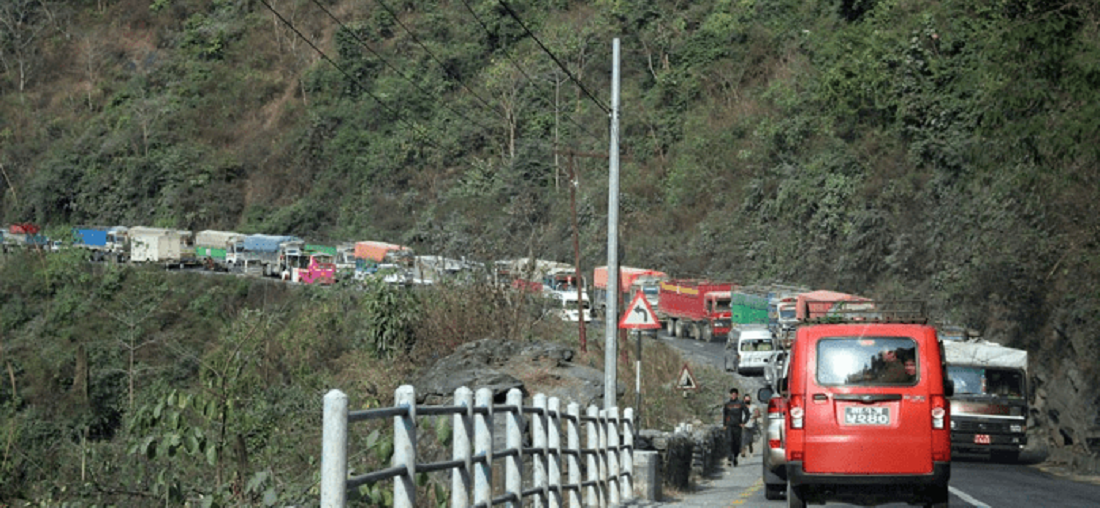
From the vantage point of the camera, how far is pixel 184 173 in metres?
107

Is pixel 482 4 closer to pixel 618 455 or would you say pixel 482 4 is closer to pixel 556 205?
pixel 556 205

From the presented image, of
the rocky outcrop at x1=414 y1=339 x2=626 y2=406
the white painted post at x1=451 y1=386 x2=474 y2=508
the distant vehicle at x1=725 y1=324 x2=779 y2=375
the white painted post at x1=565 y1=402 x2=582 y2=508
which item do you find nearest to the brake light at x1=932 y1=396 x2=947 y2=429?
the white painted post at x1=565 y1=402 x2=582 y2=508

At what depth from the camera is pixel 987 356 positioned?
1270 inches

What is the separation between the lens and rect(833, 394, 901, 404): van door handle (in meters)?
15.5

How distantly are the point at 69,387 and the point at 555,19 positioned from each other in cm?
4730

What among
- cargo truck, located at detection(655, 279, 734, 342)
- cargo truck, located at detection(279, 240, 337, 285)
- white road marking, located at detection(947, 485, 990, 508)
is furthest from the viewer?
cargo truck, located at detection(279, 240, 337, 285)

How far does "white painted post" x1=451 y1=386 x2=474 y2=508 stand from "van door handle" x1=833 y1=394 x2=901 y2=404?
5.89 meters

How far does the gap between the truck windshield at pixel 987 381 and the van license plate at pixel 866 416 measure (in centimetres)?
1714

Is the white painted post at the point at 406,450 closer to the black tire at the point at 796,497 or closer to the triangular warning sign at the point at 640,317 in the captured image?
the black tire at the point at 796,497

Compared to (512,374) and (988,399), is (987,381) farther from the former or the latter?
(512,374)

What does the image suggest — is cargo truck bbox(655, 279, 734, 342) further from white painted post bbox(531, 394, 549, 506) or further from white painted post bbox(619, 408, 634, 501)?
white painted post bbox(531, 394, 549, 506)

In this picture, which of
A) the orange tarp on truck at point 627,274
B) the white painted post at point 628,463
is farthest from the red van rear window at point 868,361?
the orange tarp on truck at point 627,274


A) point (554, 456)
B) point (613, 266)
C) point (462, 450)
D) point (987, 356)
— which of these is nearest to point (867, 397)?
point (554, 456)

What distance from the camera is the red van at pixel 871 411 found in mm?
15523
